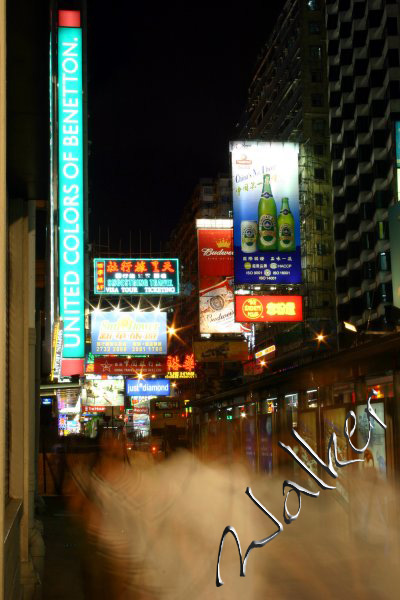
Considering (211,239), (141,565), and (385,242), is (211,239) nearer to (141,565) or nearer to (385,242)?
(141,565)

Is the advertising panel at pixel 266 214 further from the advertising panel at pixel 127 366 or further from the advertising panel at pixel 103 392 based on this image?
the advertising panel at pixel 103 392

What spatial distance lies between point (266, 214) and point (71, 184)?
8.67m

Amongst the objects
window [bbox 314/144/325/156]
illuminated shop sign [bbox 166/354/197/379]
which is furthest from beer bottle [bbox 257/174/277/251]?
window [bbox 314/144/325/156]

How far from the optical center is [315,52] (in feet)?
275

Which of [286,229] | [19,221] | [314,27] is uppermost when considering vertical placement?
[314,27]

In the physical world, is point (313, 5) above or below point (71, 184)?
above

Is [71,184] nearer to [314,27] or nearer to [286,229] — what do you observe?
[286,229]

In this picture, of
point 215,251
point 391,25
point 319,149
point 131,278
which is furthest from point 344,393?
point 319,149

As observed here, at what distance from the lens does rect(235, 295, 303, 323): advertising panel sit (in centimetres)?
2638

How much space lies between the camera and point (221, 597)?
8836mm

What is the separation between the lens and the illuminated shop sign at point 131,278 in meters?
31.5

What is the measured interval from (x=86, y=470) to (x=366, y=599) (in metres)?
6.95

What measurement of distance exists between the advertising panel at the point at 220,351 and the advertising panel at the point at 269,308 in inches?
377

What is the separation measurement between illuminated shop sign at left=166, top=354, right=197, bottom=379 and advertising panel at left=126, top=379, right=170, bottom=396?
25.1 ft
